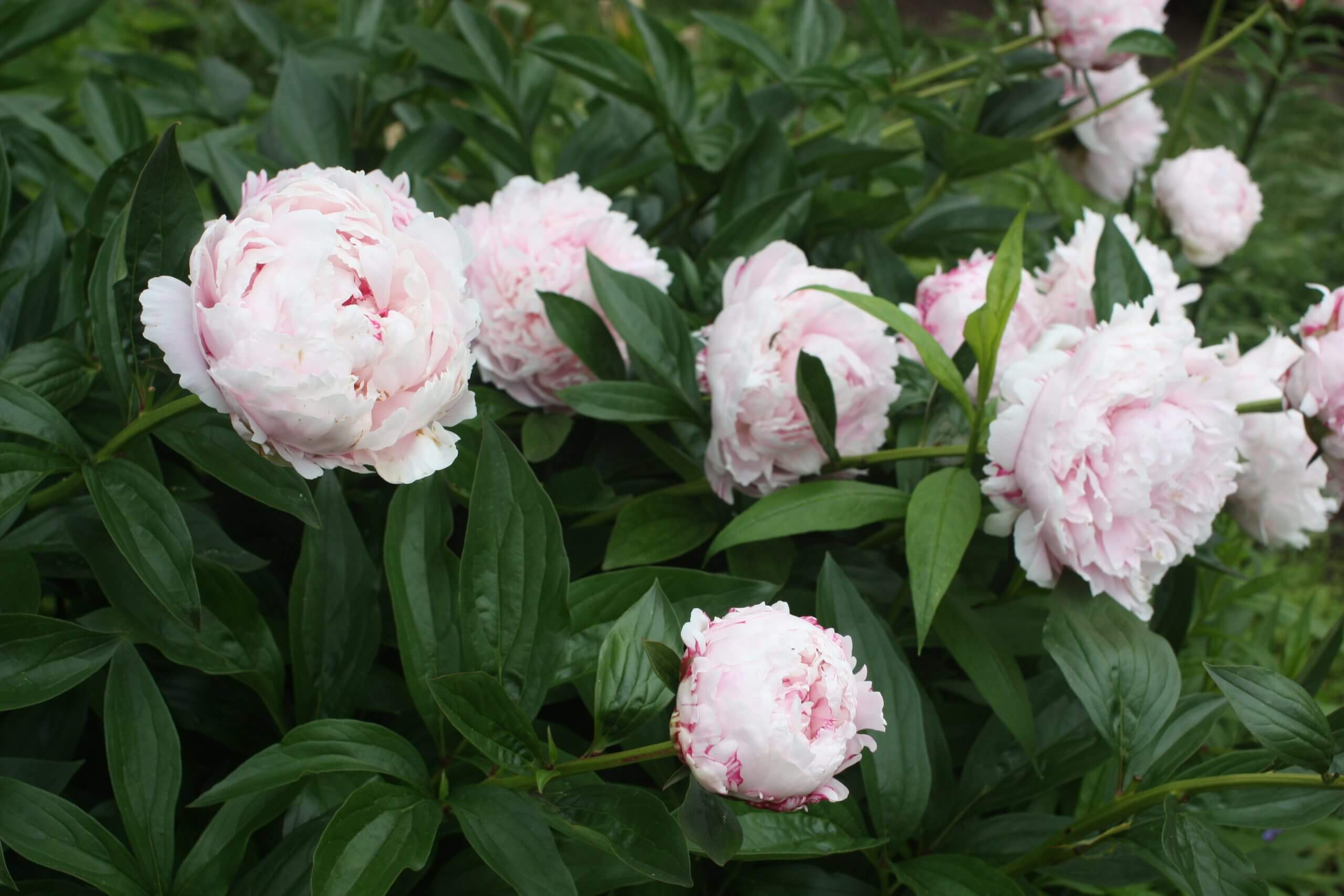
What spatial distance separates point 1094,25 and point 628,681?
0.97 meters

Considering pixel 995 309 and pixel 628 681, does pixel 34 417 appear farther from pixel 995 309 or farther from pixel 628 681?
pixel 995 309

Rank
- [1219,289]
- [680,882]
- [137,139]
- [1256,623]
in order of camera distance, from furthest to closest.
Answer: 1. [1219,289]
2. [1256,623]
3. [137,139]
4. [680,882]

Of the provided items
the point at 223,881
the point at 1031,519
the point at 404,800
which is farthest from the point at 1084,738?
the point at 223,881

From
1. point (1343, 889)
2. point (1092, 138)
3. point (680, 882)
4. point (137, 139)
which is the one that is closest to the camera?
point (680, 882)

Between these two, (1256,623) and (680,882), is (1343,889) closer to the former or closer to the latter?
(1256,623)

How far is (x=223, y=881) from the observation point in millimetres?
710

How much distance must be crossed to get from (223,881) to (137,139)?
86cm

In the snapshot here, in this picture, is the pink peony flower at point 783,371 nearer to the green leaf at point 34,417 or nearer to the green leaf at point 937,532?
the green leaf at point 937,532

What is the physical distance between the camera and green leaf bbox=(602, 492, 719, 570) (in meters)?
0.90

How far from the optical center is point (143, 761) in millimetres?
719

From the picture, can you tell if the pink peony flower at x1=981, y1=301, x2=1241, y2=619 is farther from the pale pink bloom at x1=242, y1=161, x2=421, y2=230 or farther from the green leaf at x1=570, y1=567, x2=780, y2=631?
the pale pink bloom at x1=242, y1=161, x2=421, y2=230

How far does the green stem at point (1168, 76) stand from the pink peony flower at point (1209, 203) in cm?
10

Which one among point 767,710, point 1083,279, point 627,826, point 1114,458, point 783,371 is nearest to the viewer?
point 767,710

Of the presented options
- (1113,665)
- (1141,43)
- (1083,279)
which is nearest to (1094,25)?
(1141,43)
